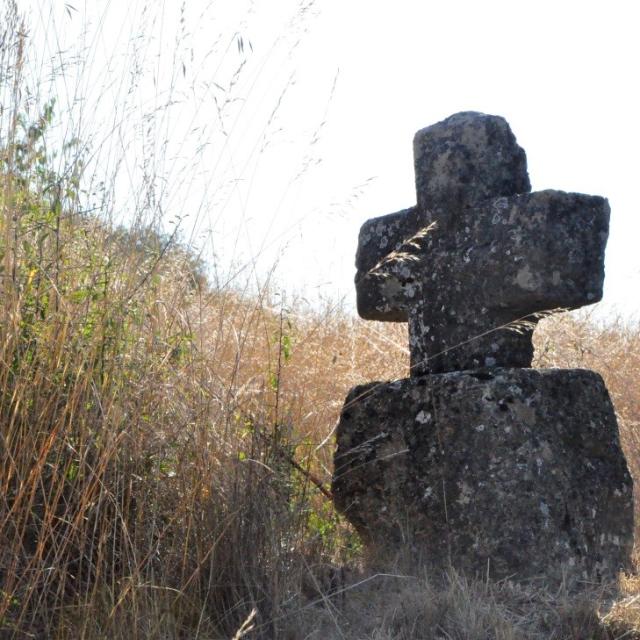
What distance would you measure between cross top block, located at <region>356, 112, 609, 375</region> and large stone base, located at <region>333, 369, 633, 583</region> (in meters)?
0.23

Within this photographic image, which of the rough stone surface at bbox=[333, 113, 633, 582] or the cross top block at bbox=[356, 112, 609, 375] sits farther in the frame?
the cross top block at bbox=[356, 112, 609, 375]

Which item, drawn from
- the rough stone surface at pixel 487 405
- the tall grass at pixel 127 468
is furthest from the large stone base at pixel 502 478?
the tall grass at pixel 127 468

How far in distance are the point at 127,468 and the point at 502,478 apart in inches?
43.0

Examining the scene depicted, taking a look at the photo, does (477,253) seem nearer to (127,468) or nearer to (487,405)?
(487,405)

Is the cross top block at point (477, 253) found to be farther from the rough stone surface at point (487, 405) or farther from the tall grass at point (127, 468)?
the tall grass at point (127, 468)

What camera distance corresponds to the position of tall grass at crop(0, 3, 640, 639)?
237cm

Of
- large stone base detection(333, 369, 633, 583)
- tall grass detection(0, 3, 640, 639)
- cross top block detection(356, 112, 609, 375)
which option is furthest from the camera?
cross top block detection(356, 112, 609, 375)

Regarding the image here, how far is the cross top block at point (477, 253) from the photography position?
3.04 m

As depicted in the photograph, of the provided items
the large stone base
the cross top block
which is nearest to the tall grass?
the large stone base

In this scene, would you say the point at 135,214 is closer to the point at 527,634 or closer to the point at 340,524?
the point at 340,524

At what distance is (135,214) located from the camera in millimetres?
2807

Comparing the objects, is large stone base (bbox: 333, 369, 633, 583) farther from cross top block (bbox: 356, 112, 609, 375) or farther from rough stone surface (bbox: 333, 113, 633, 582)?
cross top block (bbox: 356, 112, 609, 375)

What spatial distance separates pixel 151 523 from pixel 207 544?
0.52 ft

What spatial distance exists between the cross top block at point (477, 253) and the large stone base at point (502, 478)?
225mm
